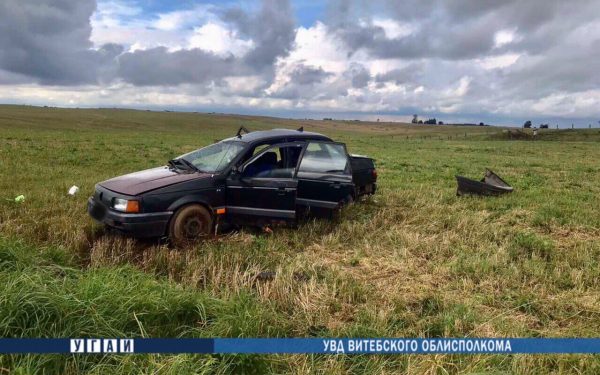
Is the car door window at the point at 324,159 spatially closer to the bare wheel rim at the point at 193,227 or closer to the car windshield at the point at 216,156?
the car windshield at the point at 216,156

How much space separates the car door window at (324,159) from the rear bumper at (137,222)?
225 centimetres

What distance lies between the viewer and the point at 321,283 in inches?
188

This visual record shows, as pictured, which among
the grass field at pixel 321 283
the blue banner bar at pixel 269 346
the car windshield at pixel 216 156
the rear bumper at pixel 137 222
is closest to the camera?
the blue banner bar at pixel 269 346

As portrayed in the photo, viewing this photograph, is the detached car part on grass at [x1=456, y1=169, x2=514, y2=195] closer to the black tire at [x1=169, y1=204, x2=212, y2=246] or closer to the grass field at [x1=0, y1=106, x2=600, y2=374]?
the grass field at [x1=0, y1=106, x2=600, y2=374]

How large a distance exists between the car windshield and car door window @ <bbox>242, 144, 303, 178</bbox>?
31 centimetres

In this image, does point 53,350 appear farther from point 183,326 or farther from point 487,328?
point 487,328

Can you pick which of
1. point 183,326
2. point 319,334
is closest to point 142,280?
point 183,326

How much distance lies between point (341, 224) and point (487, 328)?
12.3 ft

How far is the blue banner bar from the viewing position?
228cm

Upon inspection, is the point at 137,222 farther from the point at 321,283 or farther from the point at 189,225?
the point at 321,283

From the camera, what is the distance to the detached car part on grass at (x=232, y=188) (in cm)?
578

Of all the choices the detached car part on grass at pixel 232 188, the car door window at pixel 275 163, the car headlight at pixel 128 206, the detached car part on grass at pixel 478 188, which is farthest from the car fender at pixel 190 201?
the detached car part on grass at pixel 478 188

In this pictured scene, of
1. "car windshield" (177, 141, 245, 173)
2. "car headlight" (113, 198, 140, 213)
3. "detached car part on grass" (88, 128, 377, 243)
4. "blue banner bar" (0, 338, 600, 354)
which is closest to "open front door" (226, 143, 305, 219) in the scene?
"detached car part on grass" (88, 128, 377, 243)

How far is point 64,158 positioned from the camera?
1656 cm
